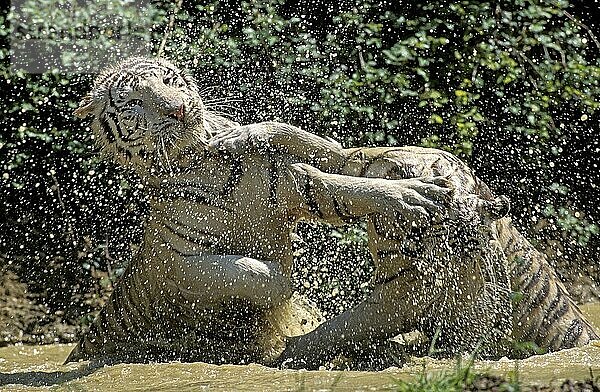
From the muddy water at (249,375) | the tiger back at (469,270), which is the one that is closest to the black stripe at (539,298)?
the tiger back at (469,270)

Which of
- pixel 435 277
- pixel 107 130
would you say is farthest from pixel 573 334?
pixel 107 130

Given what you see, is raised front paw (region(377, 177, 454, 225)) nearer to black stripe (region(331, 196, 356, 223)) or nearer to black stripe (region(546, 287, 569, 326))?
black stripe (region(331, 196, 356, 223))

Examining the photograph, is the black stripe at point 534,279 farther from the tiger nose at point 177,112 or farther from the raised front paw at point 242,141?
the tiger nose at point 177,112

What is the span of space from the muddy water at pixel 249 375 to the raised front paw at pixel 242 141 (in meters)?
0.80

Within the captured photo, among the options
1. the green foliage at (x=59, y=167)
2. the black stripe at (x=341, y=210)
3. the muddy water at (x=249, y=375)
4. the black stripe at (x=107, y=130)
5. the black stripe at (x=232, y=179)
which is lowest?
the green foliage at (x=59, y=167)

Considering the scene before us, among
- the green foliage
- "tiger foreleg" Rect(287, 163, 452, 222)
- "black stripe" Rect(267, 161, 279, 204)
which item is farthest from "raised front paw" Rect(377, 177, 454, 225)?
the green foliage

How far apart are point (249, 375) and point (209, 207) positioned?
74 cm

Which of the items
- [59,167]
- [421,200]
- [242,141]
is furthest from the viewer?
[59,167]

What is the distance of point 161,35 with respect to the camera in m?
6.32

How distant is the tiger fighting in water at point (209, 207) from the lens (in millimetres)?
3740

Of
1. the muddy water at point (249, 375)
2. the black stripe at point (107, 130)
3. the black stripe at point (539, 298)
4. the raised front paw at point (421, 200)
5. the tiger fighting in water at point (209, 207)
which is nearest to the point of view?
the muddy water at point (249, 375)

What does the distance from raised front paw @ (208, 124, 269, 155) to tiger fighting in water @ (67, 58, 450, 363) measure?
0.10 ft

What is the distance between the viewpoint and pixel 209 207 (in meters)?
3.89

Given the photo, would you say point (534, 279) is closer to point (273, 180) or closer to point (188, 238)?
point (273, 180)
